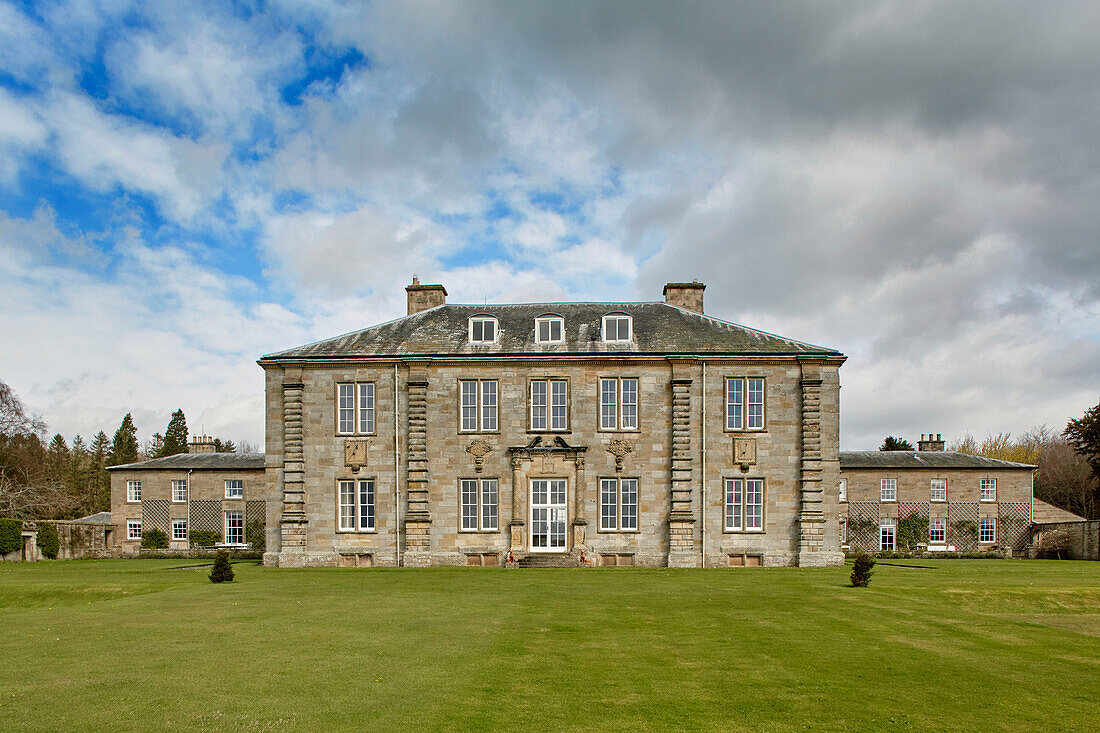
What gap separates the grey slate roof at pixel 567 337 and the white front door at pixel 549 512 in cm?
611

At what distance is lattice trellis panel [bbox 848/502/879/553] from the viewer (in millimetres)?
47406

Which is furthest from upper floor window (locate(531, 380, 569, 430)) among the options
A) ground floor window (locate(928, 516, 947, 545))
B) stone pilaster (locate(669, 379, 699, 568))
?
ground floor window (locate(928, 516, 947, 545))

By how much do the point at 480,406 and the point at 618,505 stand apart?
7.69 m

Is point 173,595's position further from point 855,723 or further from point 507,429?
point 855,723

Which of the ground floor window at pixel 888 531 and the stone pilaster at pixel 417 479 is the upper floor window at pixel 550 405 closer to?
the stone pilaster at pixel 417 479

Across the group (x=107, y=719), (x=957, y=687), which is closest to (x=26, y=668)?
(x=107, y=719)

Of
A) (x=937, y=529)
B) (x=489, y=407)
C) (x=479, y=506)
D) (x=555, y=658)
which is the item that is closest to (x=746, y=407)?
(x=489, y=407)

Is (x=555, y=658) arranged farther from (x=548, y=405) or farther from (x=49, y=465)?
(x=49, y=465)

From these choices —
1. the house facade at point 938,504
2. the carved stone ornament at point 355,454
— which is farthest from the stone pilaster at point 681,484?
the house facade at point 938,504

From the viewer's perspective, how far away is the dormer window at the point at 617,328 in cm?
3512

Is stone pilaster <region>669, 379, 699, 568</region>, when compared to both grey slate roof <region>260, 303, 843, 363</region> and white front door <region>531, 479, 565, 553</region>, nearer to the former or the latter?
grey slate roof <region>260, 303, 843, 363</region>

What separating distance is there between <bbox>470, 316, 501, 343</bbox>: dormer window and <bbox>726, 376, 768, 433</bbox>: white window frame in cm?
1104

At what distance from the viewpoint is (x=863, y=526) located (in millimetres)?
47594

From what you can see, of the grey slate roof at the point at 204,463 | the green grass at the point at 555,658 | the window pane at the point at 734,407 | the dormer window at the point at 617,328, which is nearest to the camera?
the green grass at the point at 555,658
